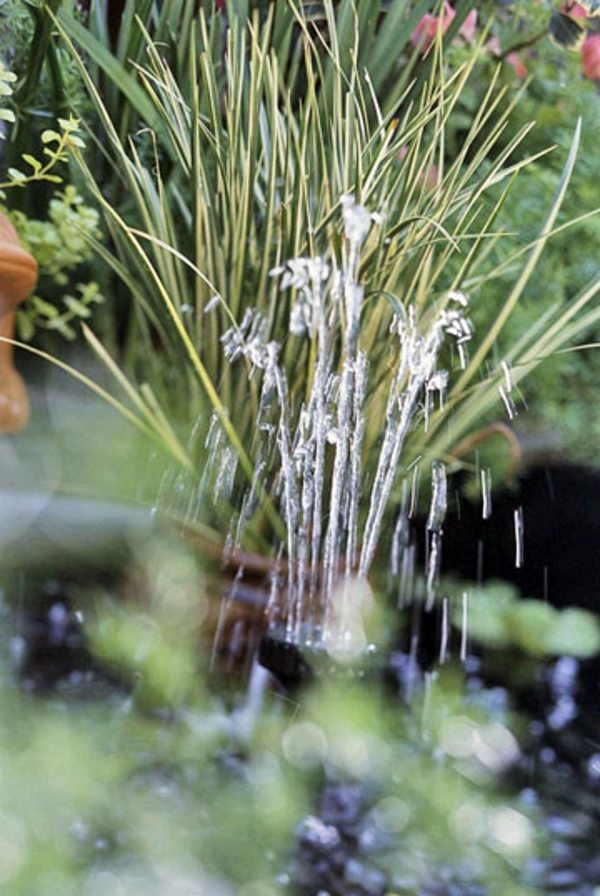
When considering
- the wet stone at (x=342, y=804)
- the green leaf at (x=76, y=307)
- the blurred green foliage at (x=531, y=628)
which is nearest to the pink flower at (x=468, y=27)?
the green leaf at (x=76, y=307)

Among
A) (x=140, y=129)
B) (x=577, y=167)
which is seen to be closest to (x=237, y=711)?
(x=140, y=129)

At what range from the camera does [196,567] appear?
4.81ft

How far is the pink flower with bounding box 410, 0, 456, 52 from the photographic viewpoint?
169 centimetres

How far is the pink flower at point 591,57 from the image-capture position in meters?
1.75

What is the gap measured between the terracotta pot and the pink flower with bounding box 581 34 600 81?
3.35 feet

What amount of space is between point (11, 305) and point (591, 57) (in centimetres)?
108

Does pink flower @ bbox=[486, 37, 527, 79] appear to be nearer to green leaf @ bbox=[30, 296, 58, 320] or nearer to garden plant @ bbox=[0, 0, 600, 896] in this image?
garden plant @ bbox=[0, 0, 600, 896]

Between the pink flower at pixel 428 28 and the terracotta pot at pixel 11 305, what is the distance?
75cm

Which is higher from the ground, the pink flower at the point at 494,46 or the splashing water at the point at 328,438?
the pink flower at the point at 494,46

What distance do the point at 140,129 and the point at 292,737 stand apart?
3.14 feet

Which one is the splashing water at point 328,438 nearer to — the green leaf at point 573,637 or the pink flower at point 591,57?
the green leaf at point 573,637

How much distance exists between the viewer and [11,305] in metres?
1.46

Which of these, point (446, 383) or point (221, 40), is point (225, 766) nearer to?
point (446, 383)

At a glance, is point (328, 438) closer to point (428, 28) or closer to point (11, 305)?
point (11, 305)
